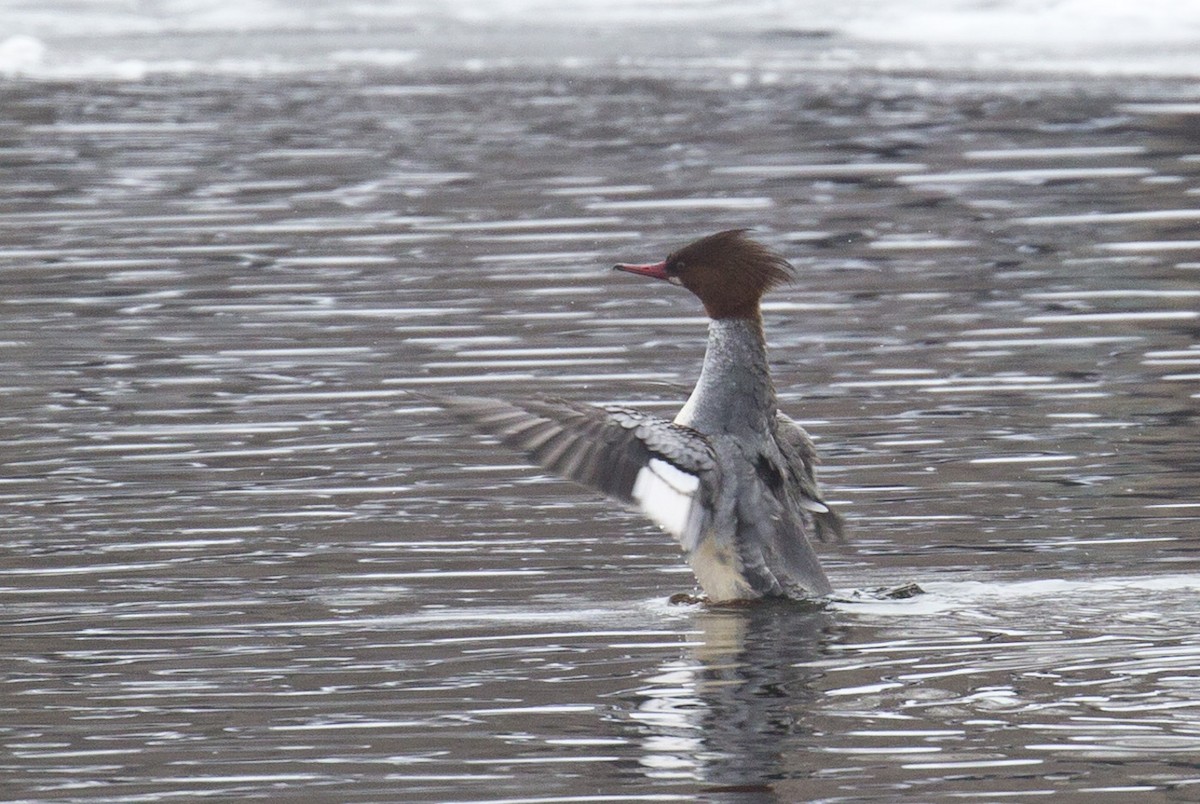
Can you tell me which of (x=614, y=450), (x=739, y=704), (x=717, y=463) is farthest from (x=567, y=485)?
(x=739, y=704)

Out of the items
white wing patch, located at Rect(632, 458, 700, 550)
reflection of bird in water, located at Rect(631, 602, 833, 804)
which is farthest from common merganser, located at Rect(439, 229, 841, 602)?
reflection of bird in water, located at Rect(631, 602, 833, 804)

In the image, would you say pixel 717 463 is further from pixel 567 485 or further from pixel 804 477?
pixel 567 485

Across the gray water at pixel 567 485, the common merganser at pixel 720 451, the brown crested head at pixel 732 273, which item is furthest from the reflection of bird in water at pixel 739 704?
the brown crested head at pixel 732 273

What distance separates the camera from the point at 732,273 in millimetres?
6328

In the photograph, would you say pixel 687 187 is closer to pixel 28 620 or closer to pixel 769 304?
pixel 769 304

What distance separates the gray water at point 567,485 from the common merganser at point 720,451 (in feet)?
0.52

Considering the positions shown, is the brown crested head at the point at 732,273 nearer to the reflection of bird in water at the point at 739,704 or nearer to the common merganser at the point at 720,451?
the common merganser at the point at 720,451

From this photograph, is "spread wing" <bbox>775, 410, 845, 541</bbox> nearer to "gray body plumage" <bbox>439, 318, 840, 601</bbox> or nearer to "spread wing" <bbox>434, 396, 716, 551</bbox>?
"gray body plumage" <bbox>439, 318, 840, 601</bbox>

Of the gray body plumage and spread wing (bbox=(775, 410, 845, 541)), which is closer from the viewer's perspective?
the gray body plumage

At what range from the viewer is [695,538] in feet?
19.4

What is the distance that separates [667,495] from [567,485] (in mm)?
1534

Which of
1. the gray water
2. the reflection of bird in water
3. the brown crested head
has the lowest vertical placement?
the reflection of bird in water

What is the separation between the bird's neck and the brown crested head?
46 mm

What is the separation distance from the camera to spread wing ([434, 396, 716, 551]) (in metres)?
5.80
